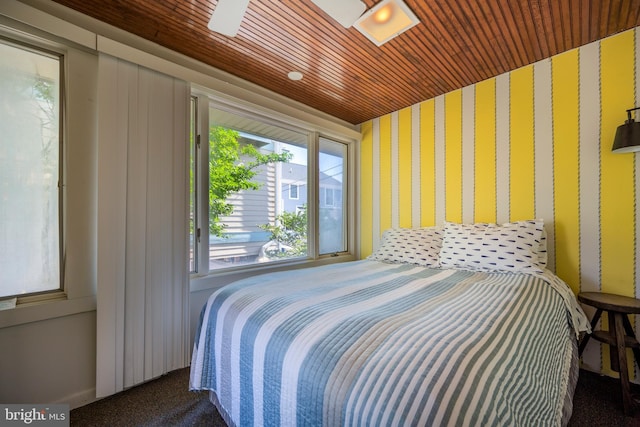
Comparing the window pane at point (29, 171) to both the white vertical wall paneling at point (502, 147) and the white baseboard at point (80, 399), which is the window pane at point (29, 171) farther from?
the white vertical wall paneling at point (502, 147)

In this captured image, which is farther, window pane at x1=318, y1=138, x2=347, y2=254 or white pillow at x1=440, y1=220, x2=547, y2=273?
window pane at x1=318, y1=138, x2=347, y2=254

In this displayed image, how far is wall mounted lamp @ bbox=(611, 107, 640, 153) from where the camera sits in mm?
1621

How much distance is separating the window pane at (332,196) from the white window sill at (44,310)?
2.18m

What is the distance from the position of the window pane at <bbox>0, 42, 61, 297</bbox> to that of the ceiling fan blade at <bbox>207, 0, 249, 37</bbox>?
1.06m

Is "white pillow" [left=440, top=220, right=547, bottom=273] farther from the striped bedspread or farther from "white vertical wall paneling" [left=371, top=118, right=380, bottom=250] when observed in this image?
"white vertical wall paneling" [left=371, top=118, right=380, bottom=250]

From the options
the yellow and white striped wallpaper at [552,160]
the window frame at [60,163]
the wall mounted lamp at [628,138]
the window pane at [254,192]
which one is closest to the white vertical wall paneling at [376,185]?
the yellow and white striped wallpaper at [552,160]

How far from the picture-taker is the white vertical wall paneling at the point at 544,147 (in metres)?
2.09

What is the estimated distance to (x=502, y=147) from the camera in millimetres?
2330

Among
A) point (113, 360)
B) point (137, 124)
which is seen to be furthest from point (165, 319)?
point (137, 124)

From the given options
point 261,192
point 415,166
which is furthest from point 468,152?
point 261,192

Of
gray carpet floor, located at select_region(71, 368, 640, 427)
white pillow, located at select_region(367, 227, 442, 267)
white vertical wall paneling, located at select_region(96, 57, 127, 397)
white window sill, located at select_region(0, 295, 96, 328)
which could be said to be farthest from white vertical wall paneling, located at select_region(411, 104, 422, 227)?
white window sill, located at select_region(0, 295, 96, 328)

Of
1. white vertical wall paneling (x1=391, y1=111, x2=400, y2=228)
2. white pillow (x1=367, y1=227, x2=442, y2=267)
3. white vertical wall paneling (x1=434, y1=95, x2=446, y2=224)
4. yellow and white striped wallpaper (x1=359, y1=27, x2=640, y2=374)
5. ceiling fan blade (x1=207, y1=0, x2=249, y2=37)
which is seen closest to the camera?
ceiling fan blade (x1=207, y1=0, x2=249, y2=37)

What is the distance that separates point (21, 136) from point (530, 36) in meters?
3.29

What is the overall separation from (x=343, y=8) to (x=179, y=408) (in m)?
2.38
